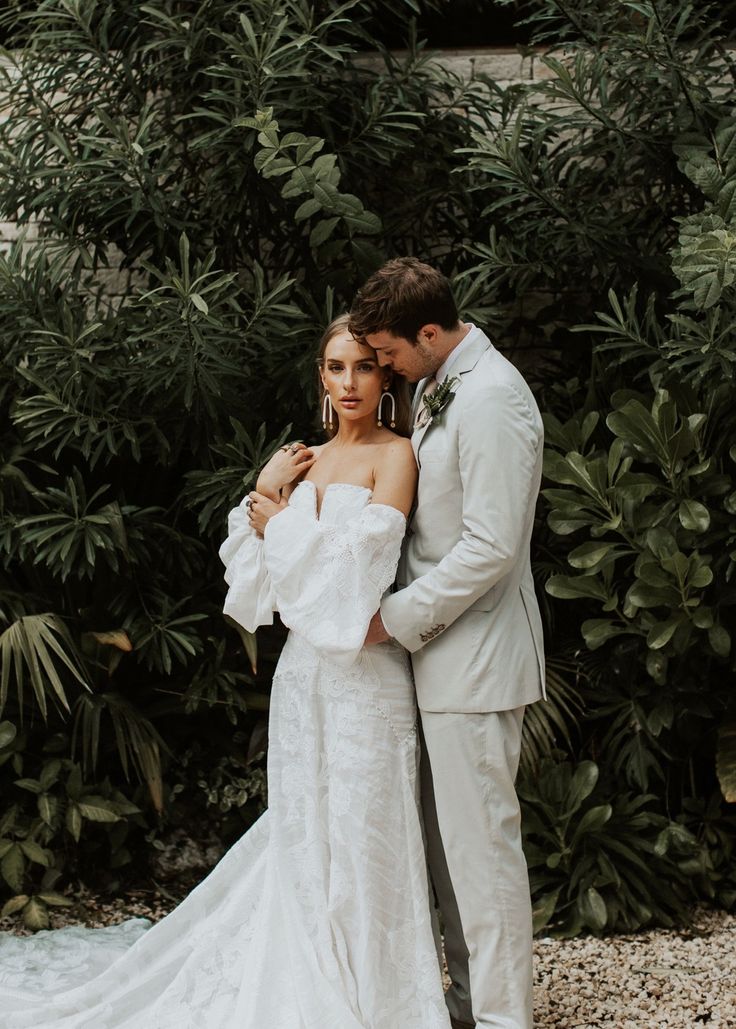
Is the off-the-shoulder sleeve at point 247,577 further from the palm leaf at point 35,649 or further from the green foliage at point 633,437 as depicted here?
the green foliage at point 633,437

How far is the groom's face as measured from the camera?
2.88 metres

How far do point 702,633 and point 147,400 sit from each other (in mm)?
2279

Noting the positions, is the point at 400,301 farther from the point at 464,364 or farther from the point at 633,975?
the point at 633,975

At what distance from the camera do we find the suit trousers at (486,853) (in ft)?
9.45

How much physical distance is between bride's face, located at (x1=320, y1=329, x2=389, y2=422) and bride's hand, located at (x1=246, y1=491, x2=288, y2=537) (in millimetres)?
288

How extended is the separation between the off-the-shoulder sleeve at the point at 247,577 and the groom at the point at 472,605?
0.36 m

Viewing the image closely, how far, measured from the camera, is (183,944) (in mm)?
3307

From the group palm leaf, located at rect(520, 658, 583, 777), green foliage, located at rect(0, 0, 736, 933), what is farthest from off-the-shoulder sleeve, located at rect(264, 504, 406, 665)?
palm leaf, located at rect(520, 658, 583, 777)

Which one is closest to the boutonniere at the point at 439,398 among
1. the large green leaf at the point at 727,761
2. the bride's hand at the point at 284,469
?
the bride's hand at the point at 284,469

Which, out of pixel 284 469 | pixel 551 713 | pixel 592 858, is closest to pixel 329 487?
pixel 284 469

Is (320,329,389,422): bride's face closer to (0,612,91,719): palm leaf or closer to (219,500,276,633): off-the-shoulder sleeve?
(219,500,276,633): off-the-shoulder sleeve

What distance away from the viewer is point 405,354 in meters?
2.93

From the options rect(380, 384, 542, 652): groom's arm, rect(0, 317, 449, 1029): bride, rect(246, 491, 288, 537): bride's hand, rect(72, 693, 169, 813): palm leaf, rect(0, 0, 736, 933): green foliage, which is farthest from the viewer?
rect(72, 693, 169, 813): palm leaf

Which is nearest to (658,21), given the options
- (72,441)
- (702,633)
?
(702,633)
